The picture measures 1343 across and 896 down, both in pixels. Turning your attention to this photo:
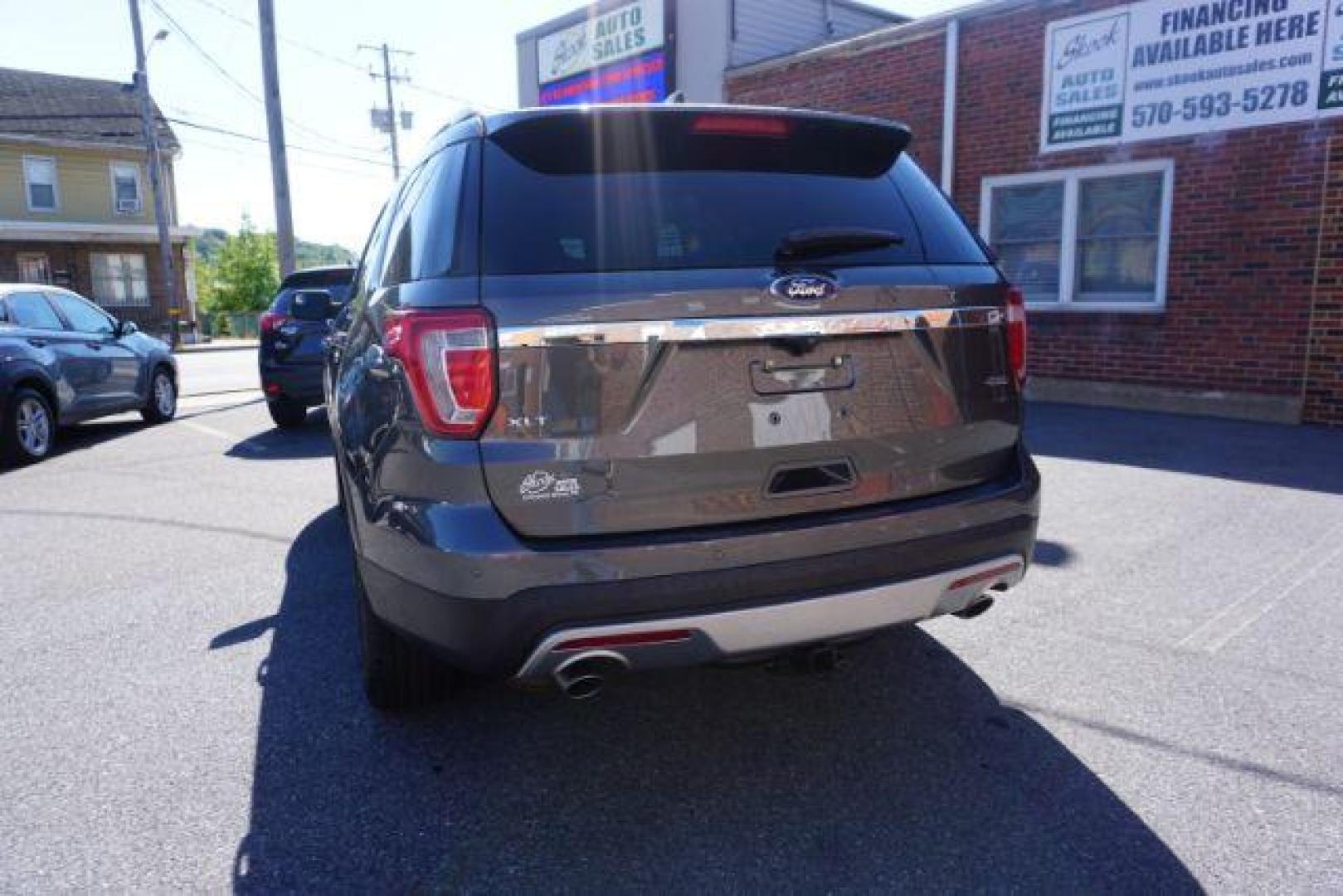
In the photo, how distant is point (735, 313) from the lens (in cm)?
232

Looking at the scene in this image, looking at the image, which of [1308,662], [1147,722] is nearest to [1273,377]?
[1308,662]

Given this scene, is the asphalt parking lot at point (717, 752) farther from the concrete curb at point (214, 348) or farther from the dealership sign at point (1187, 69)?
the concrete curb at point (214, 348)

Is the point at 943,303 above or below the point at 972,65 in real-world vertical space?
below

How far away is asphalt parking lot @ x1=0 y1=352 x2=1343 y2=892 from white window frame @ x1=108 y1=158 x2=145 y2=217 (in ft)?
107

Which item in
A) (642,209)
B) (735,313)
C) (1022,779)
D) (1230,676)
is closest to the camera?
(735,313)

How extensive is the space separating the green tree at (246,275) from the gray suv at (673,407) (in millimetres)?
51448

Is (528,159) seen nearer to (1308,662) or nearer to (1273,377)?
(1308,662)

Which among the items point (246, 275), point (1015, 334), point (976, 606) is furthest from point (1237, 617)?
point (246, 275)

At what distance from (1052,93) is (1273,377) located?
3.73 metres

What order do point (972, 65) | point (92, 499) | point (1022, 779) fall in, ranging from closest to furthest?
point (1022, 779), point (92, 499), point (972, 65)

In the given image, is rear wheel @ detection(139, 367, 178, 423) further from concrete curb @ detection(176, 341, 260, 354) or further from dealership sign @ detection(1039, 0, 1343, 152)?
concrete curb @ detection(176, 341, 260, 354)

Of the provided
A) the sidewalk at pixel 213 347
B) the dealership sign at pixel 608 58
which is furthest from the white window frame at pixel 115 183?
the dealership sign at pixel 608 58

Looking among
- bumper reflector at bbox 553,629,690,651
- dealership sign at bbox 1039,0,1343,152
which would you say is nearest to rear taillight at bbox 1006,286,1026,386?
bumper reflector at bbox 553,629,690,651

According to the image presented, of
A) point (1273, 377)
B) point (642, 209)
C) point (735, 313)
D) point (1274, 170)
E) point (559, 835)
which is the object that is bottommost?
point (559, 835)
